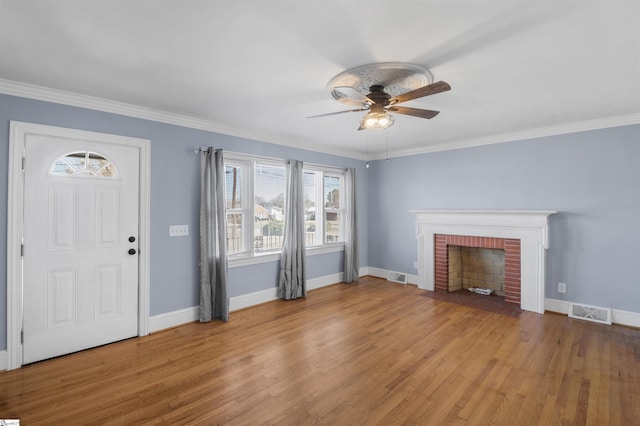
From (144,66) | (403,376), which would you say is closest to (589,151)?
(403,376)

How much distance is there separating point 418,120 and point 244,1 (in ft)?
8.99

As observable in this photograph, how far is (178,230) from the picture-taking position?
3695mm

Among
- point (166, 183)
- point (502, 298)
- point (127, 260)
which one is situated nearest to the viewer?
point (127, 260)

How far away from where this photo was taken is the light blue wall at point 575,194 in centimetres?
368

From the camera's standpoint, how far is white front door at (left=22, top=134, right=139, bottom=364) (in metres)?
2.80

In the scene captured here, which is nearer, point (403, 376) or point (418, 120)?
point (403, 376)

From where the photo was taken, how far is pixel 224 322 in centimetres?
380

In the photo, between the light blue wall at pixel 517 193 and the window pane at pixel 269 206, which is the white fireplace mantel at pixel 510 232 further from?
the window pane at pixel 269 206

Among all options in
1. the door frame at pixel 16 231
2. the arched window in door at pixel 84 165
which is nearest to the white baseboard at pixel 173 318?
the door frame at pixel 16 231

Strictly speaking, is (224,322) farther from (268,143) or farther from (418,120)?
(418,120)

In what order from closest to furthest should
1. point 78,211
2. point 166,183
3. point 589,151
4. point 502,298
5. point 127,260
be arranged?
point 78,211 → point 127,260 → point 166,183 → point 589,151 → point 502,298

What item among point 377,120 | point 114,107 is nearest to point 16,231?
point 114,107

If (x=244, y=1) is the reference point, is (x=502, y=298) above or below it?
below

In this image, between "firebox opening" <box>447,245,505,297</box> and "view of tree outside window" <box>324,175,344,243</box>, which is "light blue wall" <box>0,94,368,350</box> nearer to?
"view of tree outside window" <box>324,175,344,243</box>
